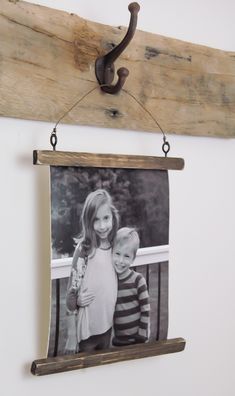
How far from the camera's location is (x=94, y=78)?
3.42 feet

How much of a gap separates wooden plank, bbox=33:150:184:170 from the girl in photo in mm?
59

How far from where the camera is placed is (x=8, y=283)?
3.14ft

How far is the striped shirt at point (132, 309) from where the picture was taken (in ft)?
3.40

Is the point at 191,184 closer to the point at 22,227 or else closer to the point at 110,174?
the point at 110,174

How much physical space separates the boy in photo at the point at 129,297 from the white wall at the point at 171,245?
0.29 ft

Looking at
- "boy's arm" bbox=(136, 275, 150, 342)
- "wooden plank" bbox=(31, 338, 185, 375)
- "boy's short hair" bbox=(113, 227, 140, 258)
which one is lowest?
"wooden plank" bbox=(31, 338, 185, 375)

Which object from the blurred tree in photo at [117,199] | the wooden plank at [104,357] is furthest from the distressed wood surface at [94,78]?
the wooden plank at [104,357]

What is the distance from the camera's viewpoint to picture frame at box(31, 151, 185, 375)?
3.09ft

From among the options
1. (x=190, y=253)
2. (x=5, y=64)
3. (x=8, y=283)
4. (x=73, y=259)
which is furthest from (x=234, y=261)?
(x=5, y=64)

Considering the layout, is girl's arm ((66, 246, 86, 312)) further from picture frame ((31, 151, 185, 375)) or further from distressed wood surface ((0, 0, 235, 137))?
distressed wood surface ((0, 0, 235, 137))

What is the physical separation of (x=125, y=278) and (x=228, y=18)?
27.1 inches

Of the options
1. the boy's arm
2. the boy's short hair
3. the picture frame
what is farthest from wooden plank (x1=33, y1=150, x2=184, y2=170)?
the boy's arm

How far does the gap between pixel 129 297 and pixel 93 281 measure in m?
0.09

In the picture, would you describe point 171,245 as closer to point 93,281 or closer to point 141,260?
point 141,260
